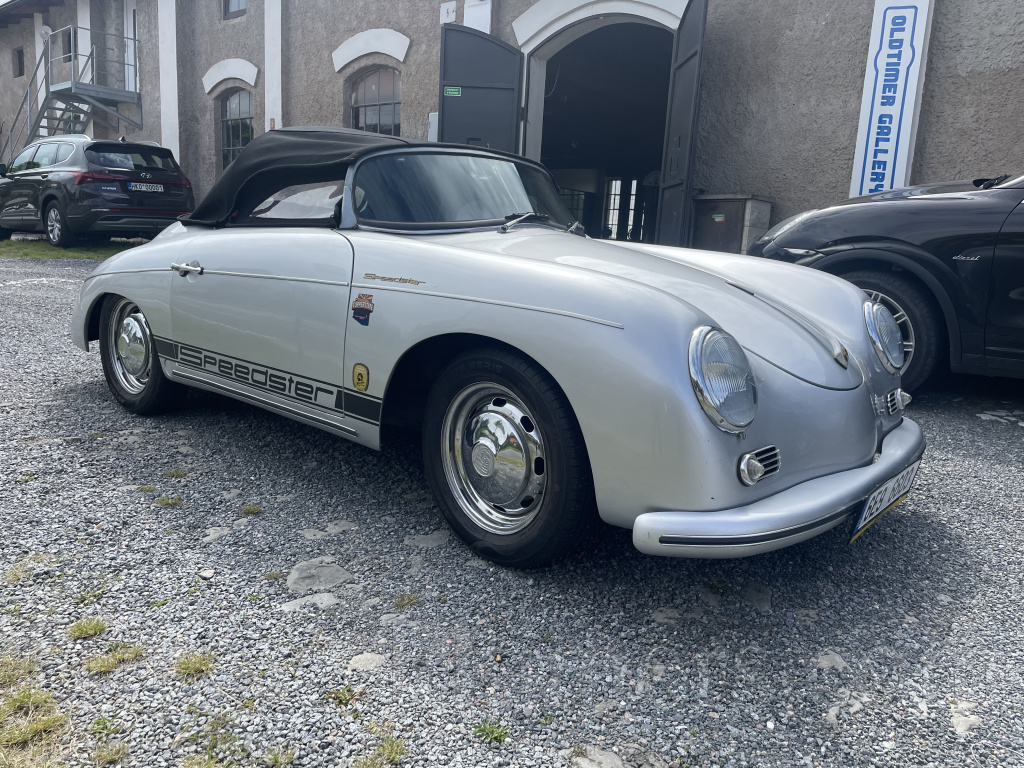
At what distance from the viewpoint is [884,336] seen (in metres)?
2.88

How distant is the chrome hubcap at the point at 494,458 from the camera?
235cm

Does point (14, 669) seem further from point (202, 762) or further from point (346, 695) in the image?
point (346, 695)

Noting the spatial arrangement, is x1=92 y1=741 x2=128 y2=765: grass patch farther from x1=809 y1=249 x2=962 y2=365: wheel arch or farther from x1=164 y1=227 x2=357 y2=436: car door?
x1=809 y1=249 x2=962 y2=365: wheel arch

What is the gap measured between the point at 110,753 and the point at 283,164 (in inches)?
95.8

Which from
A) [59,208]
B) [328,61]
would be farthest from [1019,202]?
[59,208]

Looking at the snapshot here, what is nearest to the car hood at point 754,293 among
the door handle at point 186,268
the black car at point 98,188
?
the door handle at point 186,268

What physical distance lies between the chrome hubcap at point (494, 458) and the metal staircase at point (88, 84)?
16.1m

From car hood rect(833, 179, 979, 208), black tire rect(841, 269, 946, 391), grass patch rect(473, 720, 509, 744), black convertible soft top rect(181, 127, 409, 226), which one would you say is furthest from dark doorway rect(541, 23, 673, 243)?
grass patch rect(473, 720, 509, 744)

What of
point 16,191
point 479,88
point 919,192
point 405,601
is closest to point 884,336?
point 405,601

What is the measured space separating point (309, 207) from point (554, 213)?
42.5 inches

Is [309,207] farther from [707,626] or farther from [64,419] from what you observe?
[707,626]

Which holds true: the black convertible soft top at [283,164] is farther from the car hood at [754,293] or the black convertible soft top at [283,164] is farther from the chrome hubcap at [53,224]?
the chrome hubcap at [53,224]

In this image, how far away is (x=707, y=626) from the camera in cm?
218

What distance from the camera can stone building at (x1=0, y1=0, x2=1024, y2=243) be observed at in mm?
7039
